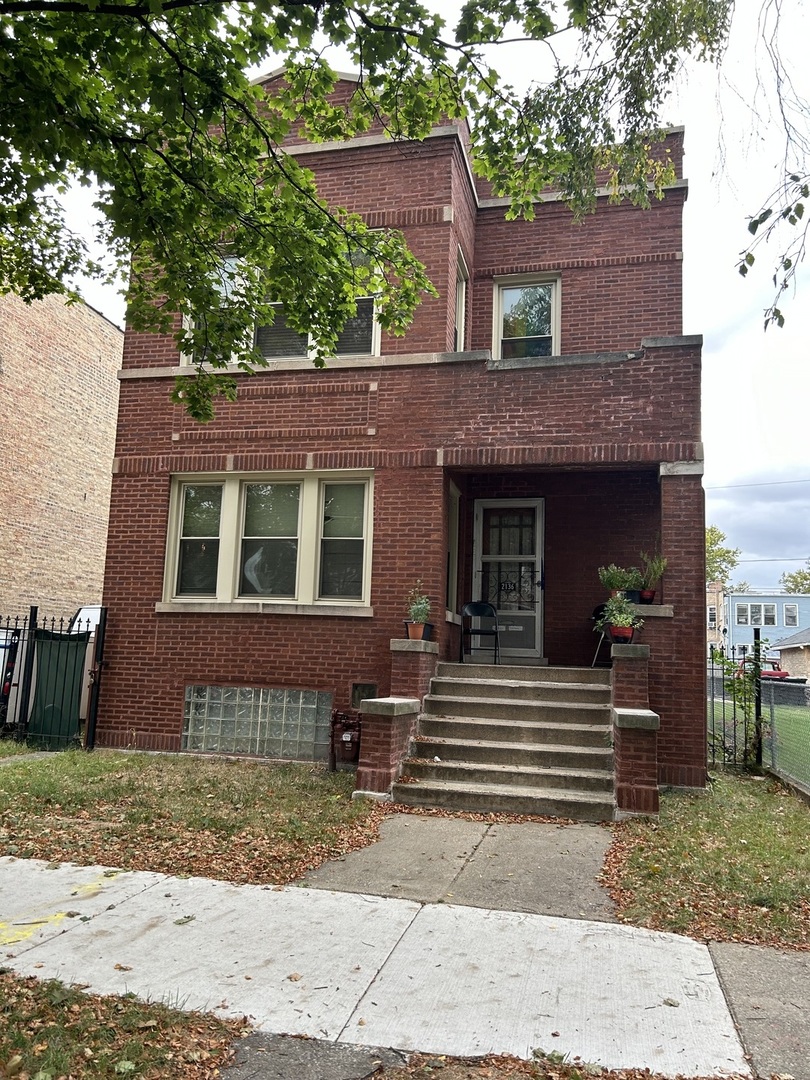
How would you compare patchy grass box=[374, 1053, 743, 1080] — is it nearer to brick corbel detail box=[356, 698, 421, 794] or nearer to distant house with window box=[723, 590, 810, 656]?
brick corbel detail box=[356, 698, 421, 794]

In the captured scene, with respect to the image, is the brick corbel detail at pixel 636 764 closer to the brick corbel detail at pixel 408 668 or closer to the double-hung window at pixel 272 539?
the brick corbel detail at pixel 408 668

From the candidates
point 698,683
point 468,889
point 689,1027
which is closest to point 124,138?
point 468,889

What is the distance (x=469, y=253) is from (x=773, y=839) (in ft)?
27.3

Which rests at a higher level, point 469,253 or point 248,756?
point 469,253

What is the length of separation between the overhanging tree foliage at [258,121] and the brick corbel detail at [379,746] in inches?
136

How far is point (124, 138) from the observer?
609 cm

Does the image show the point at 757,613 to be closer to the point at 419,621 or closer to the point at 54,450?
the point at 54,450

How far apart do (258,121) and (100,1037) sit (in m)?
6.80

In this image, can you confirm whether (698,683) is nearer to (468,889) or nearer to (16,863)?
(468,889)

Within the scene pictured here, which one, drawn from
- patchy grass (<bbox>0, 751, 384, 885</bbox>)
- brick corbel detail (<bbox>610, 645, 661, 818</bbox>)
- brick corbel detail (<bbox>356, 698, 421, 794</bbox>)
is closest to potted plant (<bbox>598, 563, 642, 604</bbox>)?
brick corbel detail (<bbox>610, 645, 661, 818</bbox>)

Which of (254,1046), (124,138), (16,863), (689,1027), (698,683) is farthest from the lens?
(698,683)

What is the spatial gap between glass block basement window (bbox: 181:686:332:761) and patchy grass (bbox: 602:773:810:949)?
4.11 m

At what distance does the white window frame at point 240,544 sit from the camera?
9977mm

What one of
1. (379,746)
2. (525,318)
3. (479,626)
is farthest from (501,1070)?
(525,318)
